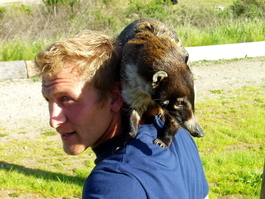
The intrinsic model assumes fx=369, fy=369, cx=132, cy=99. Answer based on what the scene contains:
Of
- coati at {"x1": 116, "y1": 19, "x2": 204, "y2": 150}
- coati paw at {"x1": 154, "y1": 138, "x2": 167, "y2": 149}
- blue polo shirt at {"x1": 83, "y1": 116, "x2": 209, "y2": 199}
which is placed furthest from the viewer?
coati at {"x1": 116, "y1": 19, "x2": 204, "y2": 150}

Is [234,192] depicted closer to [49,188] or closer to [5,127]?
[49,188]

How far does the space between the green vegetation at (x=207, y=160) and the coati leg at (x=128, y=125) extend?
2.13 m

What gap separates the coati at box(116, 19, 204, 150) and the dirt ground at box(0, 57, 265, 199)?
252cm

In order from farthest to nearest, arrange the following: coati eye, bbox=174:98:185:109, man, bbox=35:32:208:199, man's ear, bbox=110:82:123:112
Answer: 1. coati eye, bbox=174:98:185:109
2. man's ear, bbox=110:82:123:112
3. man, bbox=35:32:208:199

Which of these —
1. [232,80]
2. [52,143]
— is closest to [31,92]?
[52,143]

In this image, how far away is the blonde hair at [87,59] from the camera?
2154mm

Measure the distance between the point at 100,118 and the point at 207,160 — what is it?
11.6 feet

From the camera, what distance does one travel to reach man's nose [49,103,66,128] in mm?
2143

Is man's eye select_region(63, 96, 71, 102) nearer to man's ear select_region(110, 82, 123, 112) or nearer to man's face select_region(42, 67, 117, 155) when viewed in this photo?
man's face select_region(42, 67, 117, 155)

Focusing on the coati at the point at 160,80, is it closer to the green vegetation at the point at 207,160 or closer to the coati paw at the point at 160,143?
the coati paw at the point at 160,143

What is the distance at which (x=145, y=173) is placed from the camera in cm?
181

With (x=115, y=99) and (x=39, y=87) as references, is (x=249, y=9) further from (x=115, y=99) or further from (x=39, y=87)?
(x=115, y=99)

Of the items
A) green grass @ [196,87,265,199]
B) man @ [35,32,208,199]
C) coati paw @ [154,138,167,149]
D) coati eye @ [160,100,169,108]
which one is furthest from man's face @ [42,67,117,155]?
green grass @ [196,87,265,199]

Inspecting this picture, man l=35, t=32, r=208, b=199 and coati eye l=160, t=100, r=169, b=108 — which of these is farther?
coati eye l=160, t=100, r=169, b=108
